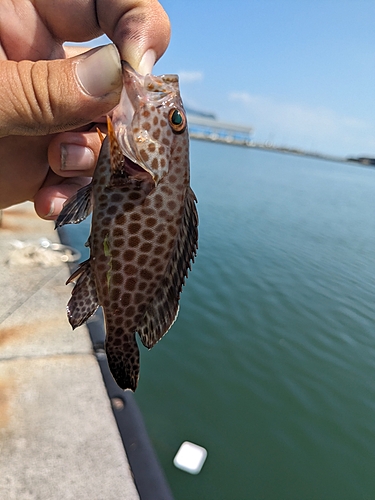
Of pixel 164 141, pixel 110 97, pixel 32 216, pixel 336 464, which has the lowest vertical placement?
pixel 336 464

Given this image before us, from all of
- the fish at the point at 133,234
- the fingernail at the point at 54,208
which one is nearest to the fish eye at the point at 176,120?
the fish at the point at 133,234

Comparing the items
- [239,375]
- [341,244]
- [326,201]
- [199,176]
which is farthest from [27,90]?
[326,201]

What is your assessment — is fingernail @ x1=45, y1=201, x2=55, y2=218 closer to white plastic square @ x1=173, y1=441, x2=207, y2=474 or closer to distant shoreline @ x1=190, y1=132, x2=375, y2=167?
white plastic square @ x1=173, y1=441, x2=207, y2=474

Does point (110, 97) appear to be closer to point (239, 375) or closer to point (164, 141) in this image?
point (164, 141)

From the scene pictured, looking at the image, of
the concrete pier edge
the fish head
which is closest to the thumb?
the fish head

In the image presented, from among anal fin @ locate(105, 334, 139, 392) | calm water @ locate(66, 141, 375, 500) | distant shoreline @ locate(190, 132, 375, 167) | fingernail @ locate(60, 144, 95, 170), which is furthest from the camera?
distant shoreline @ locate(190, 132, 375, 167)
